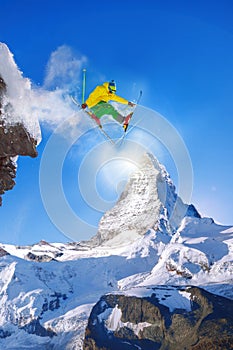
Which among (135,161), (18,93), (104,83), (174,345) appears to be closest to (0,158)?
(18,93)

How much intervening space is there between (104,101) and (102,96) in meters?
0.43

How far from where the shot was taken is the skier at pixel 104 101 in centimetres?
2067

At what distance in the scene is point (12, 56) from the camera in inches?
558

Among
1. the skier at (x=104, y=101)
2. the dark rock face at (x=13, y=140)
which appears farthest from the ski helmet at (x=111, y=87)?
the dark rock face at (x=13, y=140)

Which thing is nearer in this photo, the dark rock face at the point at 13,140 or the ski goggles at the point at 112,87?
the dark rock face at the point at 13,140

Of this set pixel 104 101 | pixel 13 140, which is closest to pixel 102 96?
pixel 104 101

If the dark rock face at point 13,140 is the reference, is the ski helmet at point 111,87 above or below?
above

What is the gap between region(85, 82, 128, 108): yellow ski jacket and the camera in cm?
2073

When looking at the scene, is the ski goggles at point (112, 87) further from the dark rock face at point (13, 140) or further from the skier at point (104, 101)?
the dark rock face at point (13, 140)

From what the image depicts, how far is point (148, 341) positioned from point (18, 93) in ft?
654

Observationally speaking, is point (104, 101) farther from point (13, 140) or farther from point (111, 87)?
point (13, 140)

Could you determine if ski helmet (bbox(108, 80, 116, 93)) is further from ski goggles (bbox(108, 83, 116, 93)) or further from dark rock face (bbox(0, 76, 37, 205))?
dark rock face (bbox(0, 76, 37, 205))

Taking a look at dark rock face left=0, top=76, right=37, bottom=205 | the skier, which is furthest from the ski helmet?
dark rock face left=0, top=76, right=37, bottom=205

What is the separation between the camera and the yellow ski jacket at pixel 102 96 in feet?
68.0
